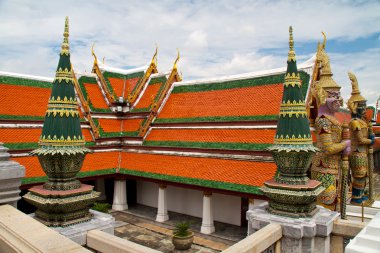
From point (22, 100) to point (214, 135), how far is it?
11730mm

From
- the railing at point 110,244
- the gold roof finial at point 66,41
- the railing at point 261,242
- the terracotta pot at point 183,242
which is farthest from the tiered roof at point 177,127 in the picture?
the gold roof finial at point 66,41

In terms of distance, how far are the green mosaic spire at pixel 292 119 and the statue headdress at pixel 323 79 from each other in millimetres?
8359

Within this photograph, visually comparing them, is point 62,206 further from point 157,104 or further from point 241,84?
point 157,104

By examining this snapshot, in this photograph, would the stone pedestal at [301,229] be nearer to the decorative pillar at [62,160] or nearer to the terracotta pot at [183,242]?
the decorative pillar at [62,160]

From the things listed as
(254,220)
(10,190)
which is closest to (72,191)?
(10,190)

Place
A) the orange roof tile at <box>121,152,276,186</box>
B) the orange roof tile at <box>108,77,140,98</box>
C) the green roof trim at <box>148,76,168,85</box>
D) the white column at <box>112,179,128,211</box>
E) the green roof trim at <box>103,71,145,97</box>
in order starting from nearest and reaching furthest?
the orange roof tile at <box>121,152,276,186</box> → the white column at <box>112,179,128,211</box> → the green roof trim at <box>148,76,168,85</box> → the green roof trim at <box>103,71,145,97</box> → the orange roof tile at <box>108,77,140,98</box>

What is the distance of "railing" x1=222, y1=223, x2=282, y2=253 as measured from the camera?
160 inches

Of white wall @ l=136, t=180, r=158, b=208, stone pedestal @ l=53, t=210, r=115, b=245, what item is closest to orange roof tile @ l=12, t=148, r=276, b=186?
white wall @ l=136, t=180, r=158, b=208

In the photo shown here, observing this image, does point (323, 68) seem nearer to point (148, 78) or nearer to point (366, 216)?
point (366, 216)

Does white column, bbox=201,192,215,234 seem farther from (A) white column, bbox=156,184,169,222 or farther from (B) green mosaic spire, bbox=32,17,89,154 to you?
(B) green mosaic spire, bbox=32,17,89,154

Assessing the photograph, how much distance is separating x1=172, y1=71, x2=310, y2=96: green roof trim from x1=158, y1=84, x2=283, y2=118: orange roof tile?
244 mm

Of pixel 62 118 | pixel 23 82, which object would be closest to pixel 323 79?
pixel 62 118

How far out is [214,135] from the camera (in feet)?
59.6

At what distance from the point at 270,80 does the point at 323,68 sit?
135 inches
